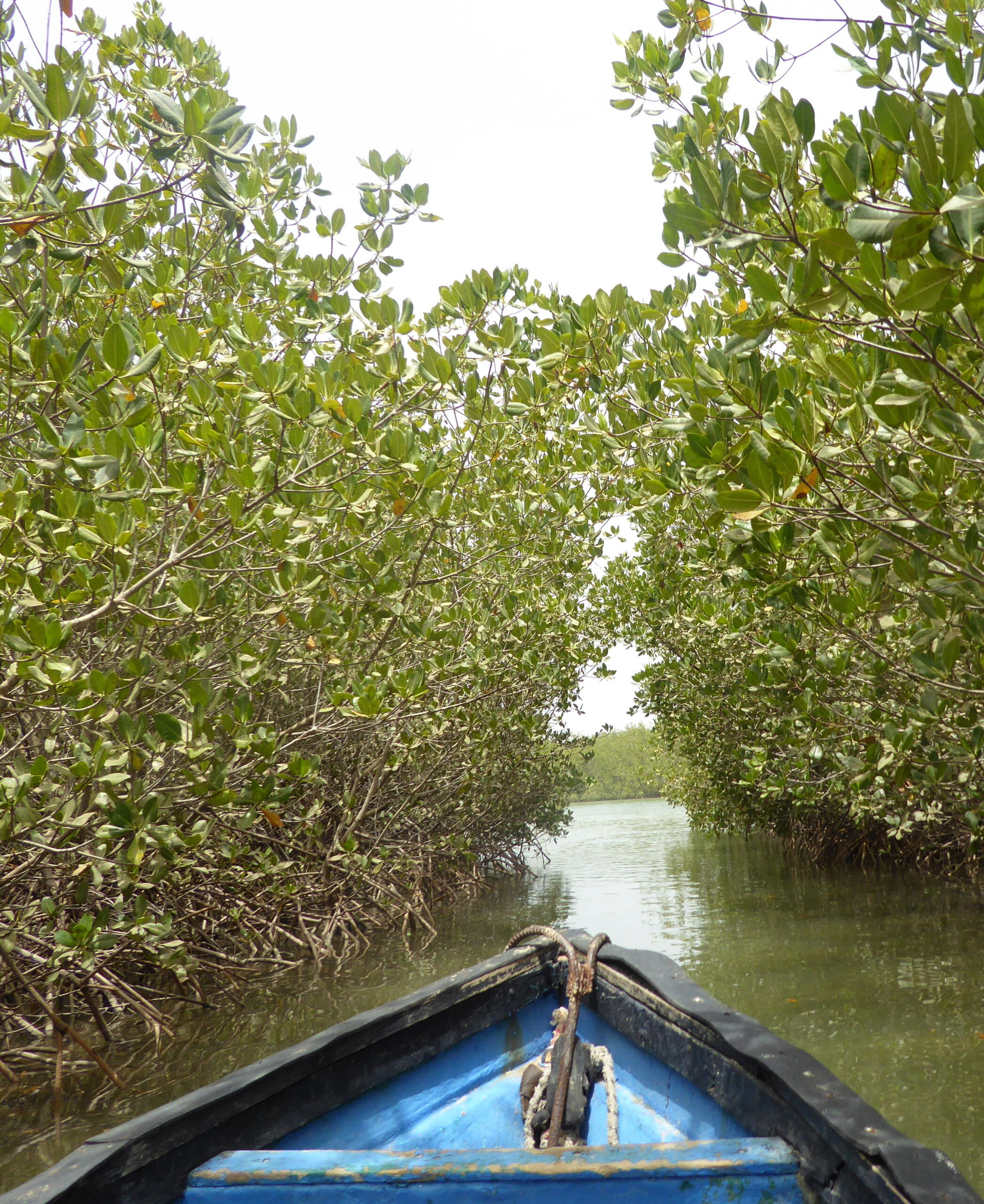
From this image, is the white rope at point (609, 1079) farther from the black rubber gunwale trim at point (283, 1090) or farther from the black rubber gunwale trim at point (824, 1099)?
the black rubber gunwale trim at point (283, 1090)

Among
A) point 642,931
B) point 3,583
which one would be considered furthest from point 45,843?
point 642,931

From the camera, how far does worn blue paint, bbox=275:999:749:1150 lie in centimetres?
229

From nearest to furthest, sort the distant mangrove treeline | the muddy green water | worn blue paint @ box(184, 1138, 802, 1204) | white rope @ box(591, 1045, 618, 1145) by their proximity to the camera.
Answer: worn blue paint @ box(184, 1138, 802, 1204)
white rope @ box(591, 1045, 618, 1145)
the muddy green water
the distant mangrove treeline

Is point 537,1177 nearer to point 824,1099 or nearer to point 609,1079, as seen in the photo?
point 824,1099

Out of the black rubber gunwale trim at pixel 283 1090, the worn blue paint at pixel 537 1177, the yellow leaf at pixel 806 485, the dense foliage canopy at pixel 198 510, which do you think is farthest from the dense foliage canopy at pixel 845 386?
the black rubber gunwale trim at pixel 283 1090

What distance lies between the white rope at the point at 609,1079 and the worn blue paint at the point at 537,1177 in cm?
71

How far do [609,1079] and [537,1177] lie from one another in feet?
3.69

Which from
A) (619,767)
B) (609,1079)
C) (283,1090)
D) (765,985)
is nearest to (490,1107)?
(609,1079)

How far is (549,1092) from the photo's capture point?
97.3 inches

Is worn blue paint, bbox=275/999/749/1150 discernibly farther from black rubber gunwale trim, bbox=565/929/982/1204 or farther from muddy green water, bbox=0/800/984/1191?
muddy green water, bbox=0/800/984/1191

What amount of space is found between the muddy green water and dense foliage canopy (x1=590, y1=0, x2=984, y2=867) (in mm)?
1217

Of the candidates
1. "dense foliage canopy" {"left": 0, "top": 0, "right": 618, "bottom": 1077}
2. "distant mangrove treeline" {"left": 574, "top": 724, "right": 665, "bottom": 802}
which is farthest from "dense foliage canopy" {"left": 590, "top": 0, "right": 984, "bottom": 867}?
"distant mangrove treeline" {"left": 574, "top": 724, "right": 665, "bottom": 802}

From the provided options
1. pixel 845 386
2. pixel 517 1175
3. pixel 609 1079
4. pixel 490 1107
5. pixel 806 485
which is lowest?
pixel 490 1107

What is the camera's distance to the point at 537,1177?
1523 millimetres
